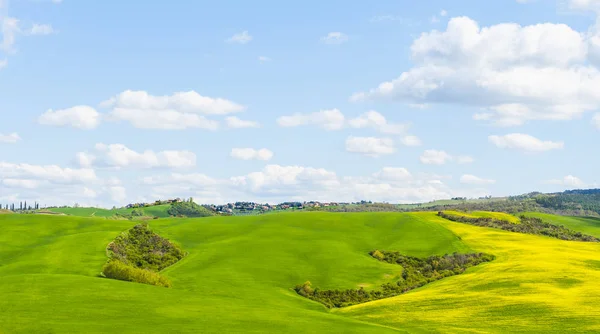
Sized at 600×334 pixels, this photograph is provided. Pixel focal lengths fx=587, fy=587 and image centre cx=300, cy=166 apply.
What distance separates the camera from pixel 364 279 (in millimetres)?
87312

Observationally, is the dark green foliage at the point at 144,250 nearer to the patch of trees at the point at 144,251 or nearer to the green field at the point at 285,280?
the patch of trees at the point at 144,251

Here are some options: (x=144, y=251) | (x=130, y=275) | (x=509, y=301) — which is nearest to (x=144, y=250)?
(x=144, y=251)

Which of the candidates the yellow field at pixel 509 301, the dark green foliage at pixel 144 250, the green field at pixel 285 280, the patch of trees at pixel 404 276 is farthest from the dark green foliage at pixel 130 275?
the yellow field at pixel 509 301

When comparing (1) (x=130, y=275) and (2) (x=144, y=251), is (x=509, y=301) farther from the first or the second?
(2) (x=144, y=251)

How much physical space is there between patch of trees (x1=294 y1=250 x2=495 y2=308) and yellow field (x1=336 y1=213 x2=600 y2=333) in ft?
16.8

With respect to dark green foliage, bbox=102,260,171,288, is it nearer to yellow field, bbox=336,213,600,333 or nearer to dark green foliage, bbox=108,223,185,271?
dark green foliage, bbox=108,223,185,271

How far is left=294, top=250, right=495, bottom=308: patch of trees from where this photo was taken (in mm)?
79938

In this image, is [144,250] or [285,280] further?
[144,250]

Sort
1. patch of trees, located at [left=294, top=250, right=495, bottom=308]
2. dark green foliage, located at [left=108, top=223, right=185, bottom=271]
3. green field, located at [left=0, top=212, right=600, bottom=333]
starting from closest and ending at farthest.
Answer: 1. green field, located at [left=0, top=212, right=600, bottom=333]
2. patch of trees, located at [left=294, top=250, right=495, bottom=308]
3. dark green foliage, located at [left=108, top=223, right=185, bottom=271]

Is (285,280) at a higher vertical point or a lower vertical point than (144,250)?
lower

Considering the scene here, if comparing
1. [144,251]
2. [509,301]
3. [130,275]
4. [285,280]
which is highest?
[144,251]

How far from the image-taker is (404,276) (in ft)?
299

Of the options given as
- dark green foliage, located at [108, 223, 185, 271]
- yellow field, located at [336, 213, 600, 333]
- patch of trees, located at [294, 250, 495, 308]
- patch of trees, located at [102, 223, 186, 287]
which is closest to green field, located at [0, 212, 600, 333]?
yellow field, located at [336, 213, 600, 333]

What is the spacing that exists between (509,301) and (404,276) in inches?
1234
